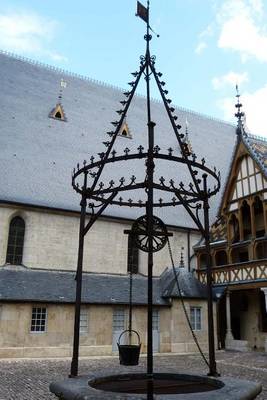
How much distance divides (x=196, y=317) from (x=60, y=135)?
42.2 ft

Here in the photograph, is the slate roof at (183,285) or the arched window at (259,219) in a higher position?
the arched window at (259,219)

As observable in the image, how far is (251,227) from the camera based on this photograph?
776 inches

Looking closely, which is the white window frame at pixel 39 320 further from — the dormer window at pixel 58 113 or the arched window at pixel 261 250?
the dormer window at pixel 58 113

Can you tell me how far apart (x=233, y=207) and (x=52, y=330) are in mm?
10827

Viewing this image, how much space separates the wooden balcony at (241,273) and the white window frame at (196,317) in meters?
1.82

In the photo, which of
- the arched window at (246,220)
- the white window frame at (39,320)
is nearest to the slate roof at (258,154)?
the arched window at (246,220)

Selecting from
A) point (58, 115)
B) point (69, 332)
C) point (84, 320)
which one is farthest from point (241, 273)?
point (58, 115)

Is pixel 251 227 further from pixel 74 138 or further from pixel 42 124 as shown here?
pixel 42 124

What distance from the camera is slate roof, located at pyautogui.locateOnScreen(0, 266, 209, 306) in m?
17.1

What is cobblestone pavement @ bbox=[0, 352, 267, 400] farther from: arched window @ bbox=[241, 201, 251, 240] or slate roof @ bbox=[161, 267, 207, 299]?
arched window @ bbox=[241, 201, 251, 240]

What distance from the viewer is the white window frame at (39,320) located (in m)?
16.8

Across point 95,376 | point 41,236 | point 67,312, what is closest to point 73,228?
point 41,236

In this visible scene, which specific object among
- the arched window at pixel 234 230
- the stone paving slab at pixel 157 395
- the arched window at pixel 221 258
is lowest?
the stone paving slab at pixel 157 395

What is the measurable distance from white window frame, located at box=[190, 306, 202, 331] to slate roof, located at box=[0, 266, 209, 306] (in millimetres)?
661
